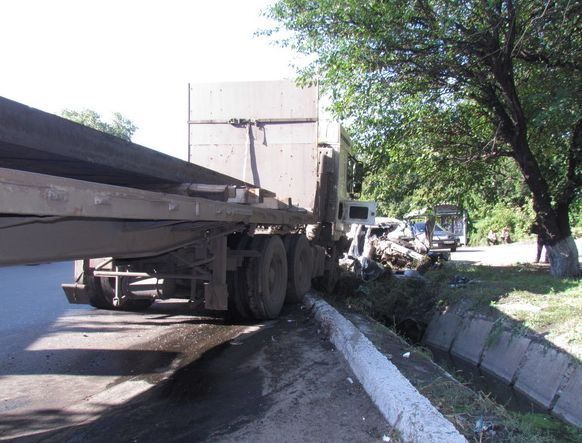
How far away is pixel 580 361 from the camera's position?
5.48 metres

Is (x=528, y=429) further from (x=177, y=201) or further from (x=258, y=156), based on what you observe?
(x=258, y=156)

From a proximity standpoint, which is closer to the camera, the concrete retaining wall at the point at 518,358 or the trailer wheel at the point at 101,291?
the concrete retaining wall at the point at 518,358

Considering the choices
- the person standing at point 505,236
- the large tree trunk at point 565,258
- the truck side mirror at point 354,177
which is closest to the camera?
the large tree trunk at point 565,258

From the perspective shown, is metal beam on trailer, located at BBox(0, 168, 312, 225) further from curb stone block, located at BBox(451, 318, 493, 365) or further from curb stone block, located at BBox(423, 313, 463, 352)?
curb stone block, located at BBox(423, 313, 463, 352)

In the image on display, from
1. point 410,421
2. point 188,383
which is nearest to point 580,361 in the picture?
point 410,421

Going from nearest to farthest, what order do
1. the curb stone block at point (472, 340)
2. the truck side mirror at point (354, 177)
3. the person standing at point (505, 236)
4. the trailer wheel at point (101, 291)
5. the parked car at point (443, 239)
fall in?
the trailer wheel at point (101, 291)
the curb stone block at point (472, 340)
the truck side mirror at point (354, 177)
the parked car at point (443, 239)
the person standing at point (505, 236)

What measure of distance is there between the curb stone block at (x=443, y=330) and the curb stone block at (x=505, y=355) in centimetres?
113

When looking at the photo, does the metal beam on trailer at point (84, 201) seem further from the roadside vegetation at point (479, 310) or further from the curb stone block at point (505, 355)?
the curb stone block at point (505, 355)

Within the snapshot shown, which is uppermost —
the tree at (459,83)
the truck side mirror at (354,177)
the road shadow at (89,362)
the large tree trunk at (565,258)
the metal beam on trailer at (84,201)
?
the tree at (459,83)

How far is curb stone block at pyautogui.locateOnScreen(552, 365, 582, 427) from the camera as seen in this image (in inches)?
206

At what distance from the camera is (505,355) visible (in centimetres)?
679

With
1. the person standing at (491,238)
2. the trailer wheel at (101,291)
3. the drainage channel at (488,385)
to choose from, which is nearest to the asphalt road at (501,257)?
the person standing at (491,238)

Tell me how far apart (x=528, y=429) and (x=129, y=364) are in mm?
3821

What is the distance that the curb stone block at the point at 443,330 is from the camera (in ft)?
27.5
